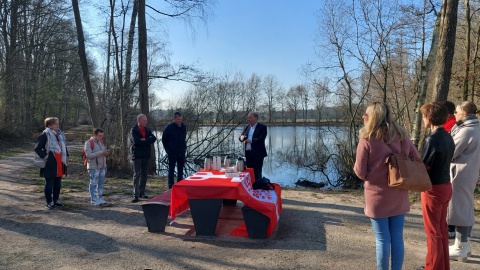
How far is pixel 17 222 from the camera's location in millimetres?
5258

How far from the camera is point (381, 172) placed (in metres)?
2.89

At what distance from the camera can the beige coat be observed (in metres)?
3.80

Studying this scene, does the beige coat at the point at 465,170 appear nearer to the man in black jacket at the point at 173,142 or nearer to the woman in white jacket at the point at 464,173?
the woman in white jacket at the point at 464,173

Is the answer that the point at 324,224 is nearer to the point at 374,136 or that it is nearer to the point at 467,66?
the point at 374,136

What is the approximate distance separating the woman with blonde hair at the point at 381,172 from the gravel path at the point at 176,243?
91 cm

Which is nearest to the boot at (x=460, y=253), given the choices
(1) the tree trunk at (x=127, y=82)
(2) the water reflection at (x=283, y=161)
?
(2) the water reflection at (x=283, y=161)

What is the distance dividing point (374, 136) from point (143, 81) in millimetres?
8966

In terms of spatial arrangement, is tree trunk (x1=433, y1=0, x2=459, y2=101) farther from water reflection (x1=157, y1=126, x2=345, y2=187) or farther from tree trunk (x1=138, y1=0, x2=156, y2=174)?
tree trunk (x1=138, y1=0, x2=156, y2=174)

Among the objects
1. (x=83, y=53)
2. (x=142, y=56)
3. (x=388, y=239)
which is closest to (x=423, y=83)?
(x=388, y=239)

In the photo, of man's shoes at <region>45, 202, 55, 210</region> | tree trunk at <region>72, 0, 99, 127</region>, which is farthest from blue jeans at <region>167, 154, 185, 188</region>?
tree trunk at <region>72, 0, 99, 127</region>

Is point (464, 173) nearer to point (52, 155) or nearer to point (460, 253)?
point (460, 253)

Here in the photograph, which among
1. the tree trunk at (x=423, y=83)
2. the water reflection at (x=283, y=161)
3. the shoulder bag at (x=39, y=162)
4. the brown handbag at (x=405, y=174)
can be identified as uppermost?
the tree trunk at (x=423, y=83)

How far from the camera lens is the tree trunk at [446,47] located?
636 centimetres

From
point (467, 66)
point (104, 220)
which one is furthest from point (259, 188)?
point (467, 66)
